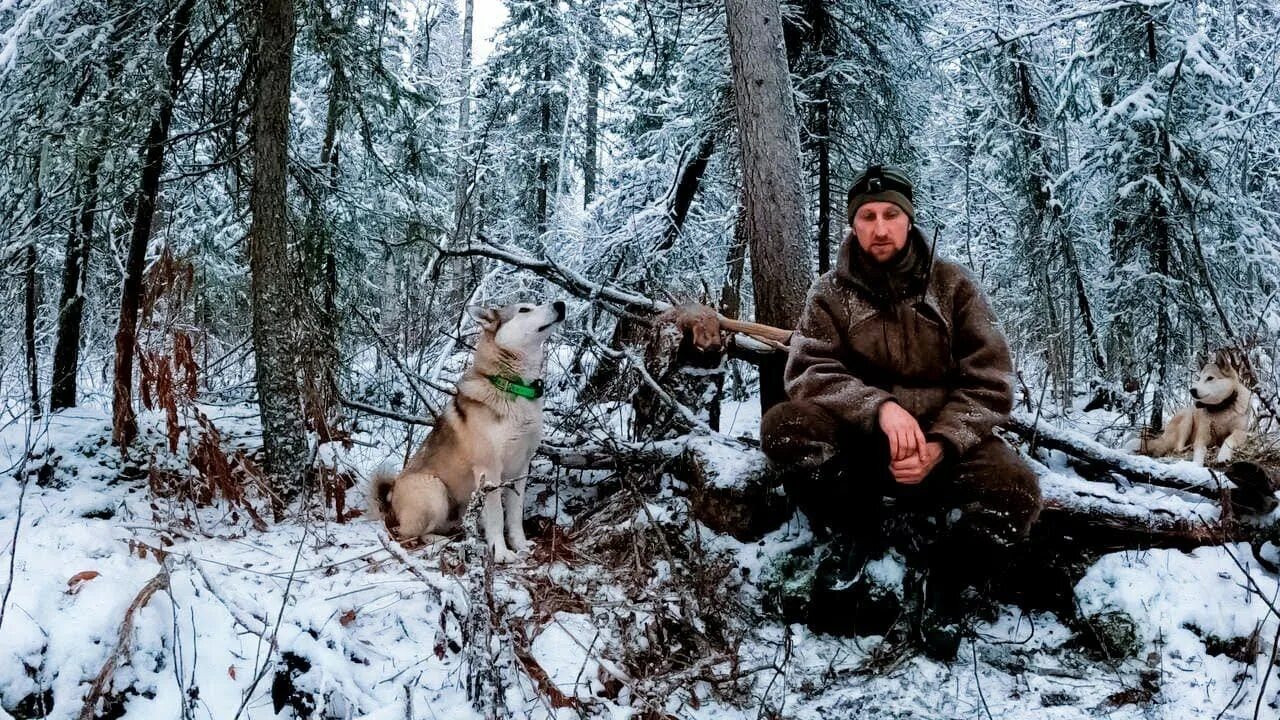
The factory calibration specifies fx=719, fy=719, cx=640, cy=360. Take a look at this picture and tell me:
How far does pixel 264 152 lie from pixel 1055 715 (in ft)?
17.9

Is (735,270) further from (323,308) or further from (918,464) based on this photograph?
(918,464)

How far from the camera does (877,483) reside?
3.52 meters

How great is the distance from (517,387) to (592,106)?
65.8 ft

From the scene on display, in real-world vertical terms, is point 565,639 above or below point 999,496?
below

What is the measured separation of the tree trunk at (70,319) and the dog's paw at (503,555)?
4223 mm

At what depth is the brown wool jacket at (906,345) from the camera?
338cm

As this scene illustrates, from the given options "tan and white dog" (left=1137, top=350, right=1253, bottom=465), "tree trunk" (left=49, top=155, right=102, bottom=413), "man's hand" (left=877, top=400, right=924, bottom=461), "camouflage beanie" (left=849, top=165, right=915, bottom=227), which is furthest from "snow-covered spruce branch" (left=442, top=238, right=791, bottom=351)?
"tan and white dog" (left=1137, top=350, right=1253, bottom=465)

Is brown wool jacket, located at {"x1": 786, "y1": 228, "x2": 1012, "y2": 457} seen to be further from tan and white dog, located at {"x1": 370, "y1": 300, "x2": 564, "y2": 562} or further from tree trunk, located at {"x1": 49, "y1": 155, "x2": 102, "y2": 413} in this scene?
tree trunk, located at {"x1": 49, "y1": 155, "x2": 102, "y2": 413}

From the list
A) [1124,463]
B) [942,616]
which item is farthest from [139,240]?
[1124,463]

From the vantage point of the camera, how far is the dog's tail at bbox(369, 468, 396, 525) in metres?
4.84

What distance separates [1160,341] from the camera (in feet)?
31.7

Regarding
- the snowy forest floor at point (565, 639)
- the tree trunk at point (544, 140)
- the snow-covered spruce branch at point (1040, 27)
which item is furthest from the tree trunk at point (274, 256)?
the tree trunk at point (544, 140)

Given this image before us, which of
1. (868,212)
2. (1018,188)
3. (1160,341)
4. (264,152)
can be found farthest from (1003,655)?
(1018,188)

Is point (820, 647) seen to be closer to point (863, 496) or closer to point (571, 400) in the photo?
point (863, 496)
